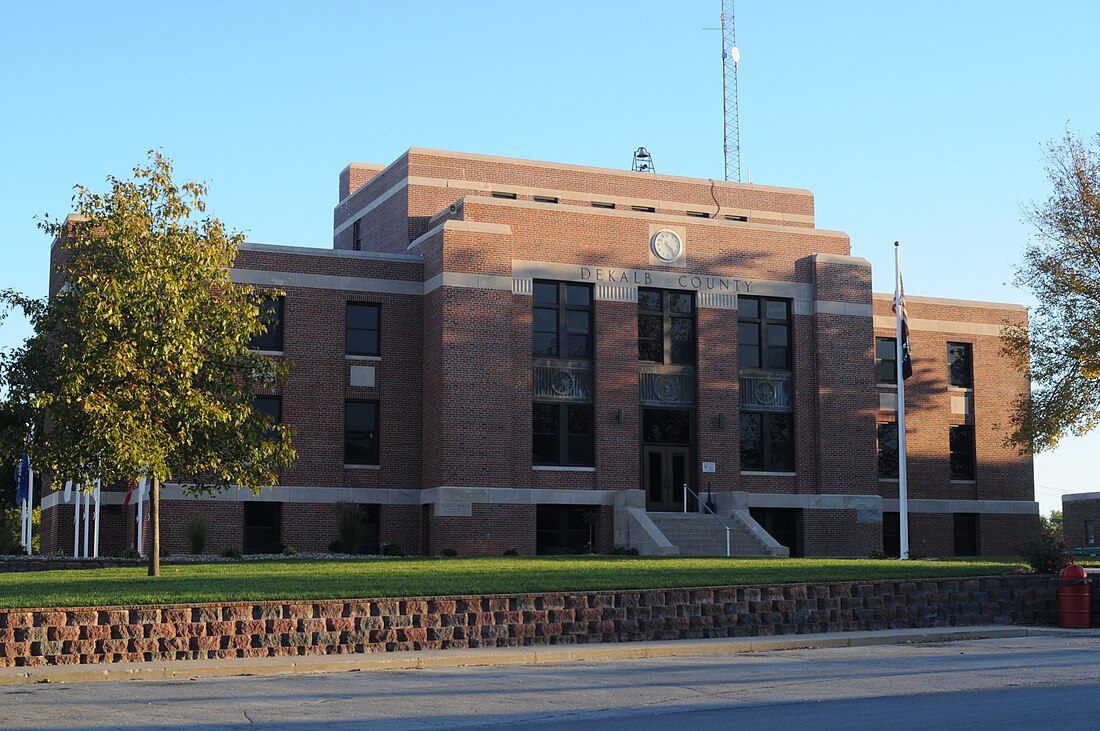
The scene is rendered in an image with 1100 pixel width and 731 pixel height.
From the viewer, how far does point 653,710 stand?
13328 mm

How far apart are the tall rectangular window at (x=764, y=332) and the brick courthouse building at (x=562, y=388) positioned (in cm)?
8

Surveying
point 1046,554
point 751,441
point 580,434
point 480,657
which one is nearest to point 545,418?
point 580,434

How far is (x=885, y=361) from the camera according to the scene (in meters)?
49.8

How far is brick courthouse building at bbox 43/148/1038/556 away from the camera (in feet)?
134

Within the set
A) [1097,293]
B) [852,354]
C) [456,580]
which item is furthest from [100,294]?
[1097,293]

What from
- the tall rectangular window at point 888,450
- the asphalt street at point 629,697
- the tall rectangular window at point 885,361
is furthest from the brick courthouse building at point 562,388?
the asphalt street at point 629,697

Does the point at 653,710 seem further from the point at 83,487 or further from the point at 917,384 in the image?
the point at 917,384

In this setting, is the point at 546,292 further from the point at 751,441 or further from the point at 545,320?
the point at 751,441

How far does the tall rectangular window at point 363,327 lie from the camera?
42.4 metres

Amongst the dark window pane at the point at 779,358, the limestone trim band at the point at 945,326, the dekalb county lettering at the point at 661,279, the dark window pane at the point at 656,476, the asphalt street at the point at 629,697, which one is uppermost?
the dekalb county lettering at the point at 661,279

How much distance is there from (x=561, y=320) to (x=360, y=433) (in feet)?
23.9

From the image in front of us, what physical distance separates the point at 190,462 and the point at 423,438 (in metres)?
14.2

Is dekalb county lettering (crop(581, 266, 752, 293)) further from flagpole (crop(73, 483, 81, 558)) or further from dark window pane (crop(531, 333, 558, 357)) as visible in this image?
flagpole (crop(73, 483, 81, 558))

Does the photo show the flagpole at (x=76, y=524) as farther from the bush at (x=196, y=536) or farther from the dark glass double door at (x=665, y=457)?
the dark glass double door at (x=665, y=457)
